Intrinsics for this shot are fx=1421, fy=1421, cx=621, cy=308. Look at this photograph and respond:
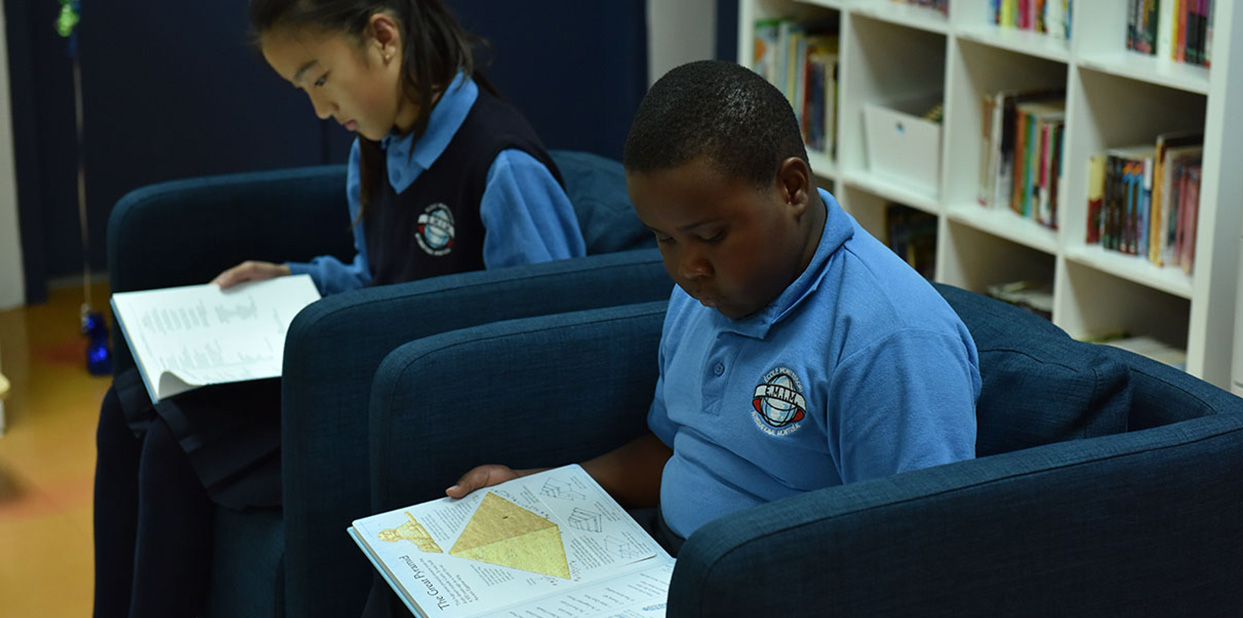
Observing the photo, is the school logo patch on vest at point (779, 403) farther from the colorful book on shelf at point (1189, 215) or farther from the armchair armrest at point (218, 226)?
the colorful book on shelf at point (1189, 215)

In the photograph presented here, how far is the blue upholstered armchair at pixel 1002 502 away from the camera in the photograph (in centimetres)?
112

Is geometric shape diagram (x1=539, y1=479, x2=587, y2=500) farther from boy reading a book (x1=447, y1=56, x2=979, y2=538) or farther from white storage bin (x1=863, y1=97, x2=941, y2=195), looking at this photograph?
white storage bin (x1=863, y1=97, x2=941, y2=195)

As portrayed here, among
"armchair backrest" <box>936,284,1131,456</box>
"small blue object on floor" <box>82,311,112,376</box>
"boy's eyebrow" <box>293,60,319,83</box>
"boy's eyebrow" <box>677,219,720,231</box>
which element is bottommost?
"small blue object on floor" <box>82,311,112,376</box>

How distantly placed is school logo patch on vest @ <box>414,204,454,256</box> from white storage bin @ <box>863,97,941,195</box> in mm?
1297

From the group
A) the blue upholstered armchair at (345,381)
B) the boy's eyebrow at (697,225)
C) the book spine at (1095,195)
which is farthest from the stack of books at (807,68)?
the boy's eyebrow at (697,225)

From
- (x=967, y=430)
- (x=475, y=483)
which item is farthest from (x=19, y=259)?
(x=967, y=430)

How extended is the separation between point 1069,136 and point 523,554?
1.59 metres

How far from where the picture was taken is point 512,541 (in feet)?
4.68

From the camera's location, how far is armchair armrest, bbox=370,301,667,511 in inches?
63.4

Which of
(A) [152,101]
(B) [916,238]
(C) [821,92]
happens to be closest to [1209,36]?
(B) [916,238]

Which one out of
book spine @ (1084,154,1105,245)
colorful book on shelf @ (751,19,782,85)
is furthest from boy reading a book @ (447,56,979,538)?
colorful book on shelf @ (751,19,782,85)

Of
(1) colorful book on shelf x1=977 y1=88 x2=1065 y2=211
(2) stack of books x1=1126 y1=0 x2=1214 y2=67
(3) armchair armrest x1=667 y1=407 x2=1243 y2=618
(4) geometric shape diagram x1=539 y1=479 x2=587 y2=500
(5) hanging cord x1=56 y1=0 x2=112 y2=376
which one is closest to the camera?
(3) armchair armrest x1=667 y1=407 x2=1243 y2=618

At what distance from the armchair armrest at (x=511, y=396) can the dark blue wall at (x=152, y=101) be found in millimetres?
2554

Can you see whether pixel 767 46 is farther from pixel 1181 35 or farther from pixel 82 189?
pixel 82 189
